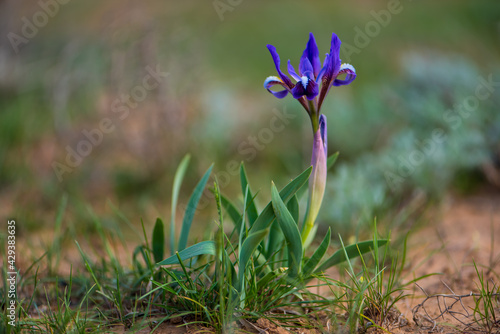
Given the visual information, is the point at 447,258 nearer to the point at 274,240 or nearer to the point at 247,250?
the point at 274,240

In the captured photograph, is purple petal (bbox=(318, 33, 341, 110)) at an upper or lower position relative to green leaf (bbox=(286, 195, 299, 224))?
upper

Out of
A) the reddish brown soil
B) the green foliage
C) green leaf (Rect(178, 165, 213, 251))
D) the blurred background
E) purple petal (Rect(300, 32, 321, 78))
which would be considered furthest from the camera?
the blurred background

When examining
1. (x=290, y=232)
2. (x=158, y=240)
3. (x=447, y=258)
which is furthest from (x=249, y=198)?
(x=447, y=258)

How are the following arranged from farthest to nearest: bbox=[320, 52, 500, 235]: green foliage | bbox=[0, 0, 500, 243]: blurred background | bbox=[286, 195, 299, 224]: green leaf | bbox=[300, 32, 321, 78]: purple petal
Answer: bbox=[0, 0, 500, 243]: blurred background → bbox=[320, 52, 500, 235]: green foliage → bbox=[286, 195, 299, 224]: green leaf → bbox=[300, 32, 321, 78]: purple petal

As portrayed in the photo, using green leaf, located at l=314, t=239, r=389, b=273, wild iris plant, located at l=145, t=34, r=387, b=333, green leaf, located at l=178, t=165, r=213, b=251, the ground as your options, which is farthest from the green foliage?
green leaf, located at l=178, t=165, r=213, b=251

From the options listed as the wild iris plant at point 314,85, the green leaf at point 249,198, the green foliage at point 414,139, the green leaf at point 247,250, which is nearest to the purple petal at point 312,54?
the wild iris plant at point 314,85

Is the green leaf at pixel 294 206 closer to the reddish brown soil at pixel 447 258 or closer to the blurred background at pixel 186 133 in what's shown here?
the reddish brown soil at pixel 447 258

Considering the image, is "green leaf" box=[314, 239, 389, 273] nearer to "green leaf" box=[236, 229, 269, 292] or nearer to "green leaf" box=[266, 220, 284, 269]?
"green leaf" box=[266, 220, 284, 269]
